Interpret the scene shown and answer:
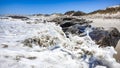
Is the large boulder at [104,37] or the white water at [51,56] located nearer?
the white water at [51,56]

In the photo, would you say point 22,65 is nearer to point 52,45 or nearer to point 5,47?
point 5,47

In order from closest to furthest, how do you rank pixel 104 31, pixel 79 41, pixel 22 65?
pixel 22 65 → pixel 79 41 → pixel 104 31

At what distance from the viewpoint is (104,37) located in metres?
8.63

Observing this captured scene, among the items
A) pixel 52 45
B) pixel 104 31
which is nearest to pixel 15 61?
pixel 52 45

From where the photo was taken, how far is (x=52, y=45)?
645 centimetres

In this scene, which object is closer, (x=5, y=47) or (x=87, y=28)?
(x=5, y=47)

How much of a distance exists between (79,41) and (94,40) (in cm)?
110

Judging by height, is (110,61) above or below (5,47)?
below

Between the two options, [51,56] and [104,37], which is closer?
[51,56]

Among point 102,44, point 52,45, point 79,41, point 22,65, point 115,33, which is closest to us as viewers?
point 22,65

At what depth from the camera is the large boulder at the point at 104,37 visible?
27.5 ft

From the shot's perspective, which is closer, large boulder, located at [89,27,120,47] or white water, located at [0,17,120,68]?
white water, located at [0,17,120,68]

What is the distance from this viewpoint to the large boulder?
839 cm

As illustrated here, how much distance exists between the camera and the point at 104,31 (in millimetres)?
9180
